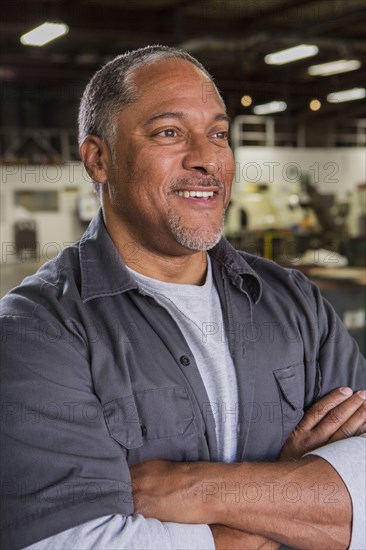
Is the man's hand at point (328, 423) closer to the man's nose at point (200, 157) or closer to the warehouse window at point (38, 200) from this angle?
the man's nose at point (200, 157)

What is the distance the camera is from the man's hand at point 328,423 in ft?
4.70

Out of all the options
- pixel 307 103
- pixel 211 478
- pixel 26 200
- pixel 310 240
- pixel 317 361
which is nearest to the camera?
pixel 211 478

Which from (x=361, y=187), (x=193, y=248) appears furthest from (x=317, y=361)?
(x=361, y=187)

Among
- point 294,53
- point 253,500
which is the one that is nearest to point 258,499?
point 253,500

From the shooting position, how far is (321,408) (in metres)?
1.47

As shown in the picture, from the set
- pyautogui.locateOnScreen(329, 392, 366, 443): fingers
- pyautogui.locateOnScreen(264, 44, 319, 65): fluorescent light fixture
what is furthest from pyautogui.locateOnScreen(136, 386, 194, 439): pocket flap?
pyautogui.locateOnScreen(264, 44, 319, 65): fluorescent light fixture

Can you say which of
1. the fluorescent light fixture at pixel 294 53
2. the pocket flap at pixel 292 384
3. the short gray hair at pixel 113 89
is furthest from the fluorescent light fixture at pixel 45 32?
the pocket flap at pixel 292 384

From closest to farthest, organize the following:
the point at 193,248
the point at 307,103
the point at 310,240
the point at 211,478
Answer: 1. the point at 211,478
2. the point at 193,248
3. the point at 310,240
4. the point at 307,103

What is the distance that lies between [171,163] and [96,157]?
19 centimetres

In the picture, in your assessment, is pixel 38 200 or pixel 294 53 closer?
pixel 294 53

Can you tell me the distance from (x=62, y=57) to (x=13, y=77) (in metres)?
1.17

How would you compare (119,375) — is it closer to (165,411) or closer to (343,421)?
(165,411)

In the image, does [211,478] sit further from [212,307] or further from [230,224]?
[230,224]

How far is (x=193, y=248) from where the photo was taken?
1.43 meters
